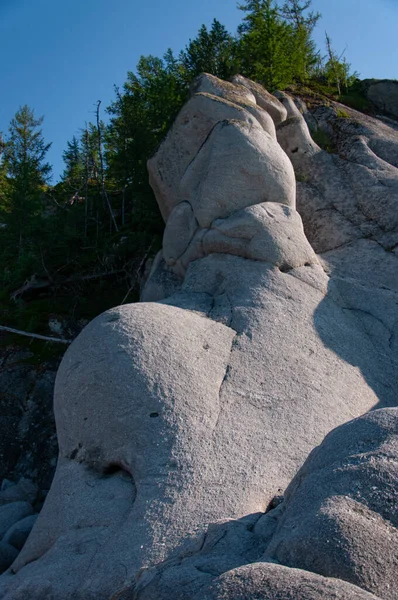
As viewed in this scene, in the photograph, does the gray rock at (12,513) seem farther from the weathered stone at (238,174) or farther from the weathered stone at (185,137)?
the weathered stone at (185,137)

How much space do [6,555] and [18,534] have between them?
1.07 ft

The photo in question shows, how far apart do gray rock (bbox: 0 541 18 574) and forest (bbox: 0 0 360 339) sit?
5.54 m

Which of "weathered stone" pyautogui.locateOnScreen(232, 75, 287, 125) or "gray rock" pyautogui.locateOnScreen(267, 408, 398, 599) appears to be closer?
"gray rock" pyautogui.locateOnScreen(267, 408, 398, 599)

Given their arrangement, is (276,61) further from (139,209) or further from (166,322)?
(166,322)

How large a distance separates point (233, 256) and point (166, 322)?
2.06 meters

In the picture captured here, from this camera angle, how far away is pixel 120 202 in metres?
17.5

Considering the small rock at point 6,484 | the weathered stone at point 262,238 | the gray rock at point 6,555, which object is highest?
the weathered stone at point 262,238

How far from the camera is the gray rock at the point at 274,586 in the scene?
343 cm

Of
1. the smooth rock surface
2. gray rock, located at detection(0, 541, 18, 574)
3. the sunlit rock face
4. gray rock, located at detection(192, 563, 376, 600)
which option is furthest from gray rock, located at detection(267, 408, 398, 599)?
the smooth rock surface

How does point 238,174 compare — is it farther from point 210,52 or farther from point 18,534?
point 210,52

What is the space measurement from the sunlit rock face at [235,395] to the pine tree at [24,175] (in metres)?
5.92

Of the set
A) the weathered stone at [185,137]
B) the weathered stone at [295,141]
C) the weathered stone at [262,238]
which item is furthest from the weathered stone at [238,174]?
the weathered stone at [295,141]

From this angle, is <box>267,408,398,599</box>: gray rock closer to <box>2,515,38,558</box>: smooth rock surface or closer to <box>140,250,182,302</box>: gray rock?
<box>2,515,38,558</box>: smooth rock surface

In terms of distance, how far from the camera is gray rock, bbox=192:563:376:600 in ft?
11.3
